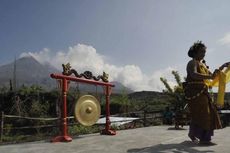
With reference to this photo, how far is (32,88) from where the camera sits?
26.6 meters

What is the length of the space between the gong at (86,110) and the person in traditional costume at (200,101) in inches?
122

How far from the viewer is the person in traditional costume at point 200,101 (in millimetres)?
6867

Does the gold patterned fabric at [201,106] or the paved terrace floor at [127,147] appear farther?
the gold patterned fabric at [201,106]

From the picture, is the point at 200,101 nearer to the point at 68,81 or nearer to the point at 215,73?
the point at 215,73

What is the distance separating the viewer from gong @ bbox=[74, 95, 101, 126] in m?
9.38

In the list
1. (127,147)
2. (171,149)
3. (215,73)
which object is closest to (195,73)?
(215,73)

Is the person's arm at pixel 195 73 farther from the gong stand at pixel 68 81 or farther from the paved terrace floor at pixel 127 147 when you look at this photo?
the gong stand at pixel 68 81

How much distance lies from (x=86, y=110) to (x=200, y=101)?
11.3 feet

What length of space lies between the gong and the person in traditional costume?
311 cm

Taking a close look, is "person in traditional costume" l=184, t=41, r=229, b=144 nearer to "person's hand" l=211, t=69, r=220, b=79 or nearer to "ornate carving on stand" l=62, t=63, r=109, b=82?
"person's hand" l=211, t=69, r=220, b=79

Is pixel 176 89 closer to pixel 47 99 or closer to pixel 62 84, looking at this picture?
pixel 47 99

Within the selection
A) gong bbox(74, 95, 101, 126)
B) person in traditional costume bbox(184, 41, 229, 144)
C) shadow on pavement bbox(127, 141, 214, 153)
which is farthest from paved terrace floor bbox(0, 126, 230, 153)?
gong bbox(74, 95, 101, 126)

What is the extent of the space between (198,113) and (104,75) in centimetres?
382

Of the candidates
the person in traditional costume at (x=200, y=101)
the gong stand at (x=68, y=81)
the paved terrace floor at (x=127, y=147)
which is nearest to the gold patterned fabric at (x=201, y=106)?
the person in traditional costume at (x=200, y=101)
